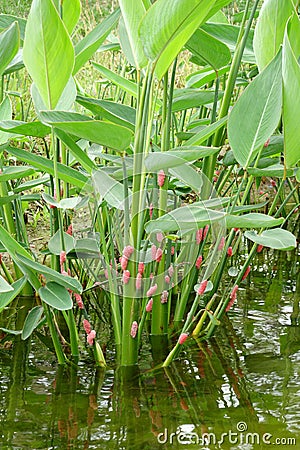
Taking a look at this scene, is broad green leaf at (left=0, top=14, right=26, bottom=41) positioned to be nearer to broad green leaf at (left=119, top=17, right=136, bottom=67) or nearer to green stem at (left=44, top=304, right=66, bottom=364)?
broad green leaf at (left=119, top=17, right=136, bottom=67)

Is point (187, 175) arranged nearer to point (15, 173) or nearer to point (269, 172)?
point (269, 172)

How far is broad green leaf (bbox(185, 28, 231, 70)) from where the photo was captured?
123 centimetres

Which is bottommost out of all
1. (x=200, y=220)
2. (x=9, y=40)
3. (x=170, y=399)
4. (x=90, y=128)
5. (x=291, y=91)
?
(x=170, y=399)

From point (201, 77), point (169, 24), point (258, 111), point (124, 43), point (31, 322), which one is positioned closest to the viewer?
point (169, 24)

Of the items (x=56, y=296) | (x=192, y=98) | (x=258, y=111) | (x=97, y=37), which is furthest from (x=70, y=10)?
(x=56, y=296)

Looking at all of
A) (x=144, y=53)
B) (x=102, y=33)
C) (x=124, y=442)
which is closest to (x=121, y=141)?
(x=144, y=53)

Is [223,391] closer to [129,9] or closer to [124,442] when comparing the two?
[124,442]

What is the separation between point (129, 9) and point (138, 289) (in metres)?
0.49

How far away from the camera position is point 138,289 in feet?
3.88

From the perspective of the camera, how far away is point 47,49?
98 cm

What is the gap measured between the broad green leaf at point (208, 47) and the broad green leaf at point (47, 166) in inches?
12.8

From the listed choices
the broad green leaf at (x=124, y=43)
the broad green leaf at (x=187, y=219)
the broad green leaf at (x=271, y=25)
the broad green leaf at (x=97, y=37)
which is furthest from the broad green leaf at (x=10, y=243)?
the broad green leaf at (x=271, y=25)

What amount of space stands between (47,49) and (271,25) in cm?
43

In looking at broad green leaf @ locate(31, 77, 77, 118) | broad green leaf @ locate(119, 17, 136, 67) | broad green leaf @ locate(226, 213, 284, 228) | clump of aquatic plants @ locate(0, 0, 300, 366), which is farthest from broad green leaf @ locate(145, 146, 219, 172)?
broad green leaf @ locate(119, 17, 136, 67)
